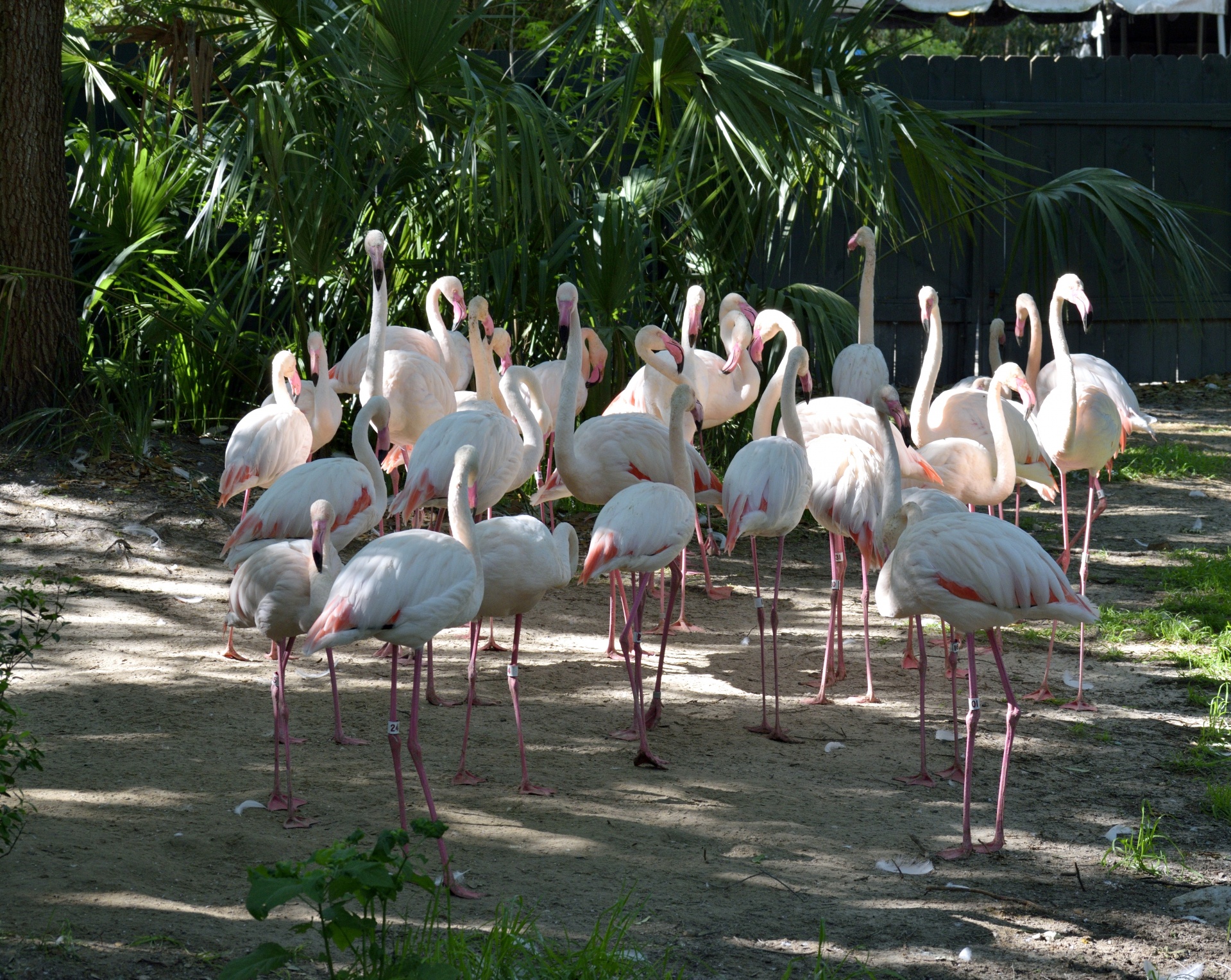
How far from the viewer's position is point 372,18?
19.7 ft

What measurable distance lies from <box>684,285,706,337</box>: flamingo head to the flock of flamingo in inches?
0.6

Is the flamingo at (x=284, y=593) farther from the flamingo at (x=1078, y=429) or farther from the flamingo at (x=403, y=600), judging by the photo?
the flamingo at (x=1078, y=429)

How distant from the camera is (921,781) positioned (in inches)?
174

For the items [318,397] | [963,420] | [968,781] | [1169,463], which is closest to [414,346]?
[318,397]

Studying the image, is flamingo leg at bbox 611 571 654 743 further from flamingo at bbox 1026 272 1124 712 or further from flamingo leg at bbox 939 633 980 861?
flamingo at bbox 1026 272 1124 712

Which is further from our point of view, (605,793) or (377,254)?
(377,254)

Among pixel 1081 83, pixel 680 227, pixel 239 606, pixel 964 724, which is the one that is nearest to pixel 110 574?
pixel 239 606

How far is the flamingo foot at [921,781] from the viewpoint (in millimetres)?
4414

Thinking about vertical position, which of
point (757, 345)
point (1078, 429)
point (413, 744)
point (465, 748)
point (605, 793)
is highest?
point (757, 345)

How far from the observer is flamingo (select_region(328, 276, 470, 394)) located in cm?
662

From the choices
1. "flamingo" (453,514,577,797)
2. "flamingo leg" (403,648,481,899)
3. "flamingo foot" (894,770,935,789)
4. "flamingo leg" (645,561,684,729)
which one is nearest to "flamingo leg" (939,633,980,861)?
"flamingo foot" (894,770,935,789)

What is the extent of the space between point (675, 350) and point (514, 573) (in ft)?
6.69

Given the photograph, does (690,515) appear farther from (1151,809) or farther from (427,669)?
(1151,809)

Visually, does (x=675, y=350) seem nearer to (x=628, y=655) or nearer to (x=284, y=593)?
(x=628, y=655)
